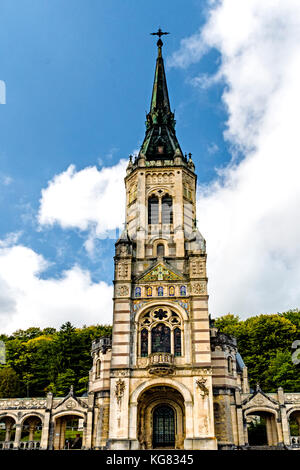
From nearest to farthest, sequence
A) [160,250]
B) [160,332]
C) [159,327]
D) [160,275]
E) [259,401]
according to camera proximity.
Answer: [160,332], [159,327], [160,275], [259,401], [160,250]

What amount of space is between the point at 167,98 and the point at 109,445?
38.9 meters

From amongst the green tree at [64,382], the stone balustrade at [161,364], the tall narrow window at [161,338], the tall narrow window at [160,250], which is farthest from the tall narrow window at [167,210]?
the green tree at [64,382]

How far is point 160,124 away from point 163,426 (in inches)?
1253

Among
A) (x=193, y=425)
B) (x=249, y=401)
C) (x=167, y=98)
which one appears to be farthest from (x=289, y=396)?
(x=167, y=98)

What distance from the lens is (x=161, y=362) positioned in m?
31.6

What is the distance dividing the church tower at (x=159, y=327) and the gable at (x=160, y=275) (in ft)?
0.29

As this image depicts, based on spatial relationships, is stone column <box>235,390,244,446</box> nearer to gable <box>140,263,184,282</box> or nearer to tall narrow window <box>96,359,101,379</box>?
gable <box>140,263,184,282</box>

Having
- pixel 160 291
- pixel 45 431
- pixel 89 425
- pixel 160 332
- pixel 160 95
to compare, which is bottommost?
pixel 45 431

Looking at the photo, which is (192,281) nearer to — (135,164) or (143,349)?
(143,349)

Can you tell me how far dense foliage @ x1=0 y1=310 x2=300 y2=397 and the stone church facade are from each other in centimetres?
1578

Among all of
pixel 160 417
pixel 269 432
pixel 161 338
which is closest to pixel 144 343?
pixel 161 338

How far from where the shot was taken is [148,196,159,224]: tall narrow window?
135ft

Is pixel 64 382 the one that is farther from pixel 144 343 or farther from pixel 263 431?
pixel 144 343

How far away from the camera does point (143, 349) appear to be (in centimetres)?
3362
